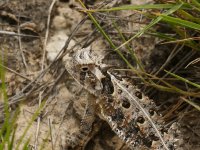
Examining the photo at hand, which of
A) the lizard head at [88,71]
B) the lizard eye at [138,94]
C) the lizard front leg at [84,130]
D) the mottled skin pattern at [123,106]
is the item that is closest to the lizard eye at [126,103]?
the mottled skin pattern at [123,106]

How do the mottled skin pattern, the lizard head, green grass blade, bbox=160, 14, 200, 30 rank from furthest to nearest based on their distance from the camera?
the lizard head → the mottled skin pattern → green grass blade, bbox=160, 14, 200, 30

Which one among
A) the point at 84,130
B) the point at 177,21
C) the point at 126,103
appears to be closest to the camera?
the point at 177,21

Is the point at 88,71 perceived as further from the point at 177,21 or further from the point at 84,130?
the point at 177,21

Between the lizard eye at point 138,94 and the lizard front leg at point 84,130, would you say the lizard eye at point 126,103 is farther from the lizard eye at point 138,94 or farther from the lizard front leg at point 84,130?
the lizard front leg at point 84,130

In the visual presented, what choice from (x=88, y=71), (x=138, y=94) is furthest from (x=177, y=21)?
(x=88, y=71)

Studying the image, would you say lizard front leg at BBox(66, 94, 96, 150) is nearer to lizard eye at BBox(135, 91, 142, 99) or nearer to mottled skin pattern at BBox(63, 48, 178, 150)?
mottled skin pattern at BBox(63, 48, 178, 150)

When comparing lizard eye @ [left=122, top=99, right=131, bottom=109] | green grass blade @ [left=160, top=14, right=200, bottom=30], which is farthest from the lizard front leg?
green grass blade @ [left=160, top=14, right=200, bottom=30]

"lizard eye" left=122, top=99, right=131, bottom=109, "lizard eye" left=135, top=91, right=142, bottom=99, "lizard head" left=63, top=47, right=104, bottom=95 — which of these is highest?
"lizard head" left=63, top=47, right=104, bottom=95

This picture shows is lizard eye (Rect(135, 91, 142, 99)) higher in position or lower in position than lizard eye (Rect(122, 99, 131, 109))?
higher
